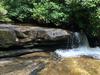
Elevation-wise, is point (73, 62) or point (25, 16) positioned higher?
point (25, 16)

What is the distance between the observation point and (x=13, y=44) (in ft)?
32.9

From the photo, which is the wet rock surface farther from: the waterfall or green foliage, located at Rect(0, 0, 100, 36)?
green foliage, located at Rect(0, 0, 100, 36)

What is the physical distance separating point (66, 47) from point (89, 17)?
5.78 feet

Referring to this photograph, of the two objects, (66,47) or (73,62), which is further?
(66,47)

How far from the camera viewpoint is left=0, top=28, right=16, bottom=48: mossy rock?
977cm

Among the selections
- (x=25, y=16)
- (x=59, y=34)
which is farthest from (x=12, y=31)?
(x=25, y=16)

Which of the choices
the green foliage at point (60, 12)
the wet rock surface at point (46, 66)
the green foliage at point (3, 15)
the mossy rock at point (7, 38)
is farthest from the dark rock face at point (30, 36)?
the green foliage at point (3, 15)

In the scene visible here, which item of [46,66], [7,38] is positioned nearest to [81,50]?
[46,66]

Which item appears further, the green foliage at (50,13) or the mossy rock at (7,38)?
the green foliage at (50,13)

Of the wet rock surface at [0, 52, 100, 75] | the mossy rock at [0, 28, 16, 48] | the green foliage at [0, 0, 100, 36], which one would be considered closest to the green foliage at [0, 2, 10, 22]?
the green foliage at [0, 0, 100, 36]

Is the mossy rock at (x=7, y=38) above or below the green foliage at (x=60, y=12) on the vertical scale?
below

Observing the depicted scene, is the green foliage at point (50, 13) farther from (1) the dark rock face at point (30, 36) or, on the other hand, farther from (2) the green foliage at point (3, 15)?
(2) the green foliage at point (3, 15)

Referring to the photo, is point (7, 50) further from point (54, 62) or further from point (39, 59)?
point (54, 62)

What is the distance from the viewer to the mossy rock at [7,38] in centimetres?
977
